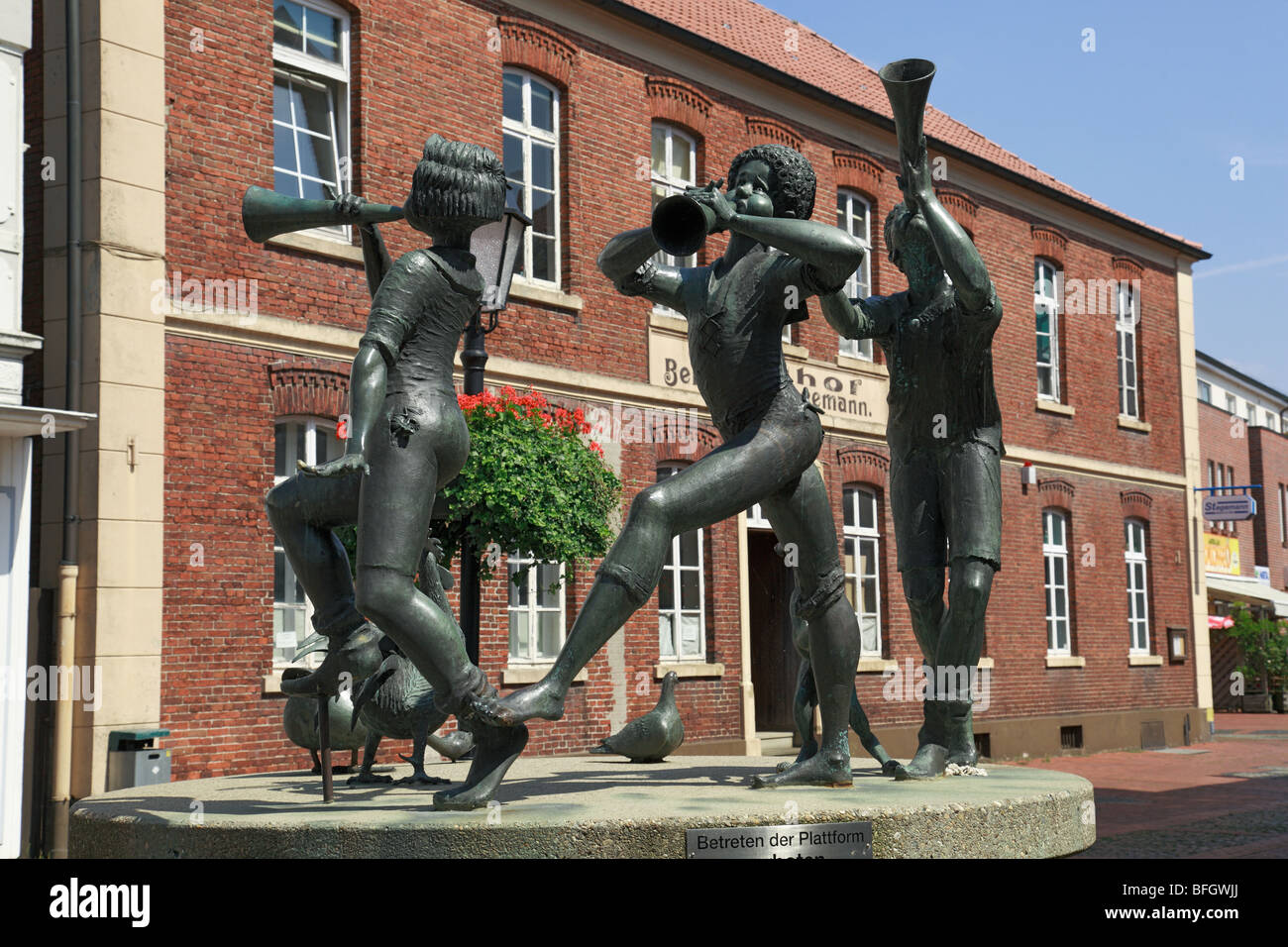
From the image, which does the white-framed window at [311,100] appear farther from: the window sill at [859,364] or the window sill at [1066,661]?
the window sill at [1066,661]

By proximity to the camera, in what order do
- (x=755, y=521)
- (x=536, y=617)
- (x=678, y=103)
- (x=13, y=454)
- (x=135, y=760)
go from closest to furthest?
(x=135, y=760) → (x=13, y=454) → (x=536, y=617) → (x=678, y=103) → (x=755, y=521)

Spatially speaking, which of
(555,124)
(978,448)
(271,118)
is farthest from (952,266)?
(555,124)

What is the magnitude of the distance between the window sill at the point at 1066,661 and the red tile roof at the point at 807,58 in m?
7.13

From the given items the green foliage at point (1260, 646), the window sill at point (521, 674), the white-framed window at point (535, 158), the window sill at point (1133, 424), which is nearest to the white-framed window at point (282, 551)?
the window sill at point (521, 674)

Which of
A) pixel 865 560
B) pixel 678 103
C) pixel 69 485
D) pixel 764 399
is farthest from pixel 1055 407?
pixel 764 399

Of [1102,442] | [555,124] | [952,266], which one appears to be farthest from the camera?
[1102,442]

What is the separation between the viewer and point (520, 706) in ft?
13.7

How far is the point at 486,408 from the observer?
394 inches

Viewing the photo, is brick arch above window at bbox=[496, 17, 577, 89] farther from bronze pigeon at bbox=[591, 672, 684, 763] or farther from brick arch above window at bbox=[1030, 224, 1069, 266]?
bronze pigeon at bbox=[591, 672, 684, 763]

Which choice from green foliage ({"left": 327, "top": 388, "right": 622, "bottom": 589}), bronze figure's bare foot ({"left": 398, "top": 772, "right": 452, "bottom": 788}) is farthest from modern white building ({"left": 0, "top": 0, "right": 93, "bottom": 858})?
bronze figure's bare foot ({"left": 398, "top": 772, "right": 452, "bottom": 788})

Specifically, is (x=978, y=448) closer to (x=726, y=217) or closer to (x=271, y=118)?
(x=726, y=217)

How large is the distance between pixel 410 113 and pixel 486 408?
4.76m

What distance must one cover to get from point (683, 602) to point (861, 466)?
12.2 feet

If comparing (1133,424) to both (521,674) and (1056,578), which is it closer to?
(1056,578)
